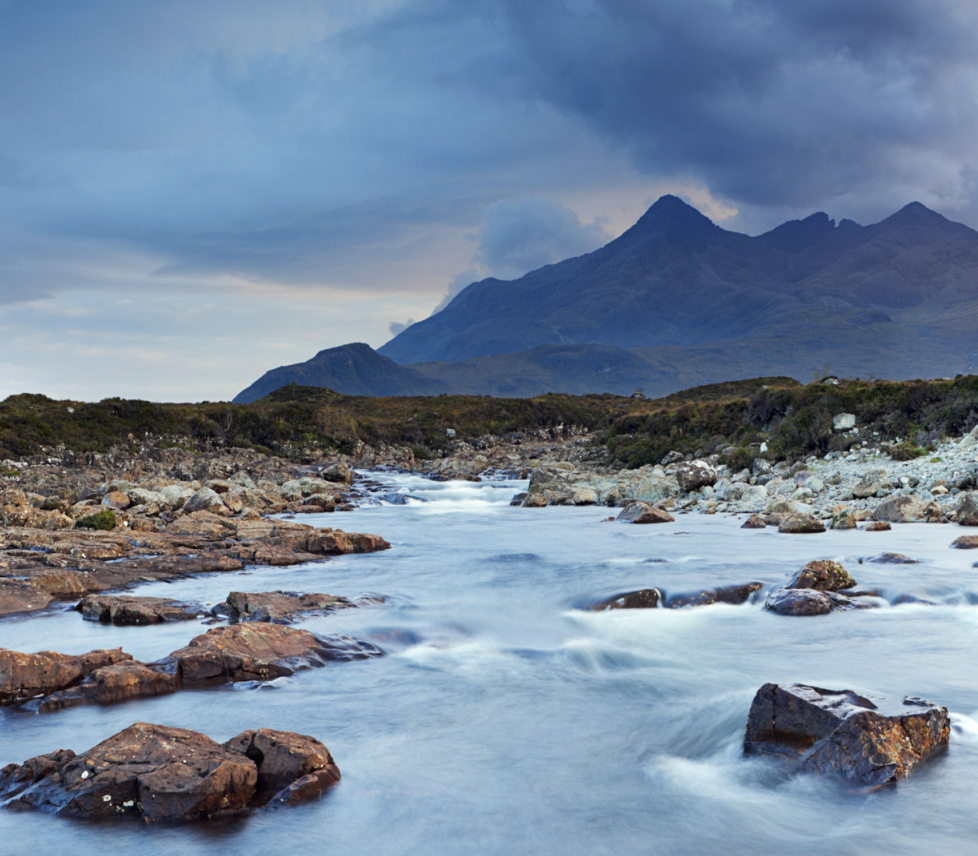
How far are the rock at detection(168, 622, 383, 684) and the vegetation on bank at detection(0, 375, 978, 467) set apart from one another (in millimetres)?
21706

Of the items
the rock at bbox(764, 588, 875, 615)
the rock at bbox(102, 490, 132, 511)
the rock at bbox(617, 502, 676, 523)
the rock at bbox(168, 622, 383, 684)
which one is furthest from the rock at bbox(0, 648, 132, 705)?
the rock at bbox(617, 502, 676, 523)

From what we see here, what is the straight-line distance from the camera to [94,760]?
4992 mm

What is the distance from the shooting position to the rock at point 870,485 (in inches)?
798

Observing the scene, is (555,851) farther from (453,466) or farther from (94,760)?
(453,466)

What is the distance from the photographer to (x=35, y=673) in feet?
22.9

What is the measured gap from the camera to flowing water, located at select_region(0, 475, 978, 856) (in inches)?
191

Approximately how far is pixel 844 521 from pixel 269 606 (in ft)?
45.8

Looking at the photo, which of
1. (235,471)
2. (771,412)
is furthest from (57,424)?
(771,412)

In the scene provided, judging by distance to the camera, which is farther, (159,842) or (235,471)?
(235,471)

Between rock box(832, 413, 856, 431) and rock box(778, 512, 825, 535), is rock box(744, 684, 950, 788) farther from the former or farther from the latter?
rock box(832, 413, 856, 431)

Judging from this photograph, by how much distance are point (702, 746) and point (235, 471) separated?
30.6 meters

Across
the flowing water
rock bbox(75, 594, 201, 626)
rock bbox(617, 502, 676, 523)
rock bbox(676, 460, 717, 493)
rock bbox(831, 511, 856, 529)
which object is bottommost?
the flowing water

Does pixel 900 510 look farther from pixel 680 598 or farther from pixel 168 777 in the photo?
pixel 168 777

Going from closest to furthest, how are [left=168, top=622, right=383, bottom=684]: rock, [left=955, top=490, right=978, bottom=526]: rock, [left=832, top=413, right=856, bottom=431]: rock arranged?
[left=168, top=622, right=383, bottom=684]: rock < [left=955, top=490, right=978, bottom=526]: rock < [left=832, top=413, right=856, bottom=431]: rock
